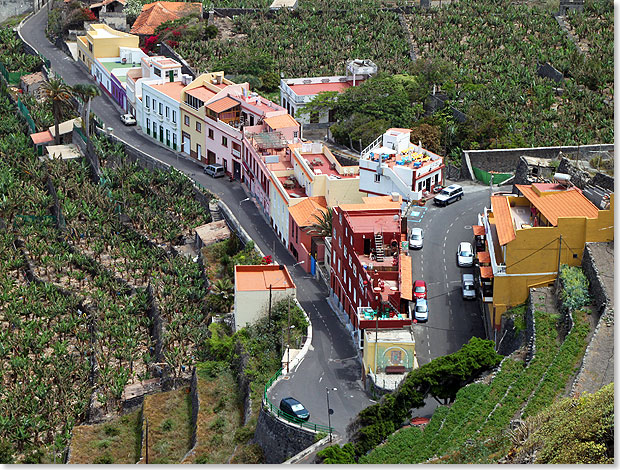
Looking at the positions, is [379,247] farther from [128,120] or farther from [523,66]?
[128,120]

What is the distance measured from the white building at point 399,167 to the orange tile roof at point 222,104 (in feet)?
49.5

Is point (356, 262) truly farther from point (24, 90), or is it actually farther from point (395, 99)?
point (24, 90)

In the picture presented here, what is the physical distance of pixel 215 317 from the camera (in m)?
90.1

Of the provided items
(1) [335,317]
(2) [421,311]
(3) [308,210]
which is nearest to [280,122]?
(3) [308,210]

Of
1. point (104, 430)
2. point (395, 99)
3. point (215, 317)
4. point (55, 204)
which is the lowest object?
point (104, 430)

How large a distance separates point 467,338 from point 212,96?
45393mm

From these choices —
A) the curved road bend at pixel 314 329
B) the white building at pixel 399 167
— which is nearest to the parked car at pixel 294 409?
the curved road bend at pixel 314 329

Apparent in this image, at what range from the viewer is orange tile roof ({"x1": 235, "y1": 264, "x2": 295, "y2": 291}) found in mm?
84750

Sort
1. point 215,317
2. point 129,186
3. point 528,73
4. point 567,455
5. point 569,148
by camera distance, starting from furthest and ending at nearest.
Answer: point 528,73
point 129,186
point 569,148
point 215,317
point 567,455

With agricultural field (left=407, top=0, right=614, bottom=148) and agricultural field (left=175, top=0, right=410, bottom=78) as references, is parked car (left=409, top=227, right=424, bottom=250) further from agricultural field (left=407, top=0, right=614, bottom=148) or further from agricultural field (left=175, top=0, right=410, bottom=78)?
agricultural field (left=175, top=0, right=410, bottom=78)

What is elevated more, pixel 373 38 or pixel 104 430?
pixel 373 38

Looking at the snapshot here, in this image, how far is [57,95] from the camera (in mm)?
126125

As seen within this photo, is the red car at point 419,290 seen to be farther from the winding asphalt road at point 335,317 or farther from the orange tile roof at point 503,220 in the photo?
the orange tile roof at point 503,220

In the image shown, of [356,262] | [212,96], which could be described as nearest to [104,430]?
[356,262]
